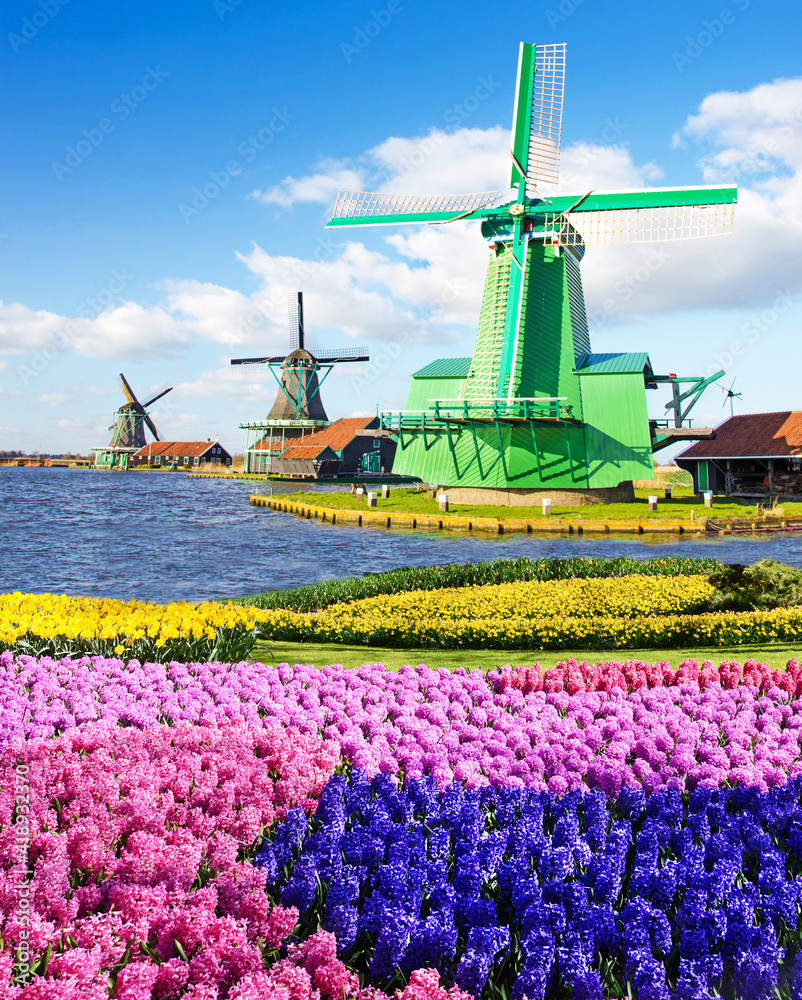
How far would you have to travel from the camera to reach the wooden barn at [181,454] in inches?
3949

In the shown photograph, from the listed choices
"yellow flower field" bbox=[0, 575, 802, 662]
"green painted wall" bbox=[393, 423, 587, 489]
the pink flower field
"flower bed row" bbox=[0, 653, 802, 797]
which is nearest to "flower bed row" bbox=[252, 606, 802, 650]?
"yellow flower field" bbox=[0, 575, 802, 662]

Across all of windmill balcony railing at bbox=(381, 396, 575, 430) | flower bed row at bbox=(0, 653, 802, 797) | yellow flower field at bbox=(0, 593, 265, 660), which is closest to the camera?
flower bed row at bbox=(0, 653, 802, 797)

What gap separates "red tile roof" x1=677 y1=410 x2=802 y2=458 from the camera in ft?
118

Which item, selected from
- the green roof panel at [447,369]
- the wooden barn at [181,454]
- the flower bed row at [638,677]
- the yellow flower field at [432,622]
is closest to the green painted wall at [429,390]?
the green roof panel at [447,369]

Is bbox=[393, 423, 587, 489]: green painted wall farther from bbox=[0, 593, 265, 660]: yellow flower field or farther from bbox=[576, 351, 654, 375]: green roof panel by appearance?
bbox=[0, 593, 265, 660]: yellow flower field

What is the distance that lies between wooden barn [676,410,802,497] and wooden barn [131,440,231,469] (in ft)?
237

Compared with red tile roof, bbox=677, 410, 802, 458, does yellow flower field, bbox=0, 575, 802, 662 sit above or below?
below

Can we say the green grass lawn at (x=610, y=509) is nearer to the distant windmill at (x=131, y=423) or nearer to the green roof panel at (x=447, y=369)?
the green roof panel at (x=447, y=369)

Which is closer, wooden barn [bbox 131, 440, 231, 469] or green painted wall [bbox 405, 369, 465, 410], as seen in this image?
green painted wall [bbox 405, 369, 465, 410]

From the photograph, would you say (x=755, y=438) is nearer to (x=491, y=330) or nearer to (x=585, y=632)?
(x=491, y=330)

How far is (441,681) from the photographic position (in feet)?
23.6

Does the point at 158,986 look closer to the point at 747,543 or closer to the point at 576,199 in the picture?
the point at 747,543

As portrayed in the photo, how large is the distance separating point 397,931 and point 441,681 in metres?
4.11

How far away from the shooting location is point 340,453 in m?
73.3
